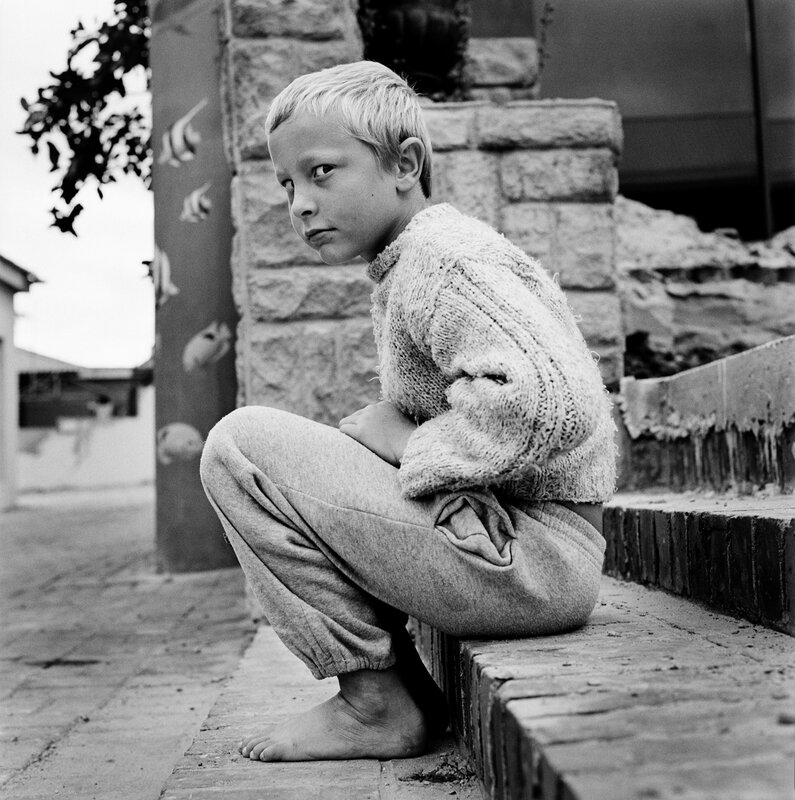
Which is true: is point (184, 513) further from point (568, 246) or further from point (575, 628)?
point (575, 628)

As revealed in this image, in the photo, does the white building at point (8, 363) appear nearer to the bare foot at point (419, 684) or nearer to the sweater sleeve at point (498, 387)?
the bare foot at point (419, 684)

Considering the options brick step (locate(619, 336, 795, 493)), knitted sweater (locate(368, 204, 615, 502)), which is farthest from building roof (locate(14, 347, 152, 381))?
knitted sweater (locate(368, 204, 615, 502))

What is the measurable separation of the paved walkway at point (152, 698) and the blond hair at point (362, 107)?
1127 millimetres

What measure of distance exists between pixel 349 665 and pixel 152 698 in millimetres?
1346

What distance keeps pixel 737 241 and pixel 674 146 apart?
3.94 ft

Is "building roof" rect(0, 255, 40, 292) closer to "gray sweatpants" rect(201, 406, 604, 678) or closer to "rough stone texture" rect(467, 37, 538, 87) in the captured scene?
"rough stone texture" rect(467, 37, 538, 87)

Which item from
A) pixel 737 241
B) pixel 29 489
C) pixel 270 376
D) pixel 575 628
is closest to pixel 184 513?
pixel 270 376

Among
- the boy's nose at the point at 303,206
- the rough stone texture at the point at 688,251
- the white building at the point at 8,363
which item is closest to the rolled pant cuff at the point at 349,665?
the boy's nose at the point at 303,206

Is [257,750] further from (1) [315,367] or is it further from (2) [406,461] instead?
(1) [315,367]

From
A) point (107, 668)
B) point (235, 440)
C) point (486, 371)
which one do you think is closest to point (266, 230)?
point (107, 668)

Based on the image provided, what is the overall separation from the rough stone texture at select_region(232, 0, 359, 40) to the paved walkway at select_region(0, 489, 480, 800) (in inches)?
94.3

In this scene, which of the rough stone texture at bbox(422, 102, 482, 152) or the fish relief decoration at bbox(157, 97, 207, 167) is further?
the fish relief decoration at bbox(157, 97, 207, 167)

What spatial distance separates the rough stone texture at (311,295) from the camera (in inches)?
156

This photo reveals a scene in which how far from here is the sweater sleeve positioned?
1541 millimetres
